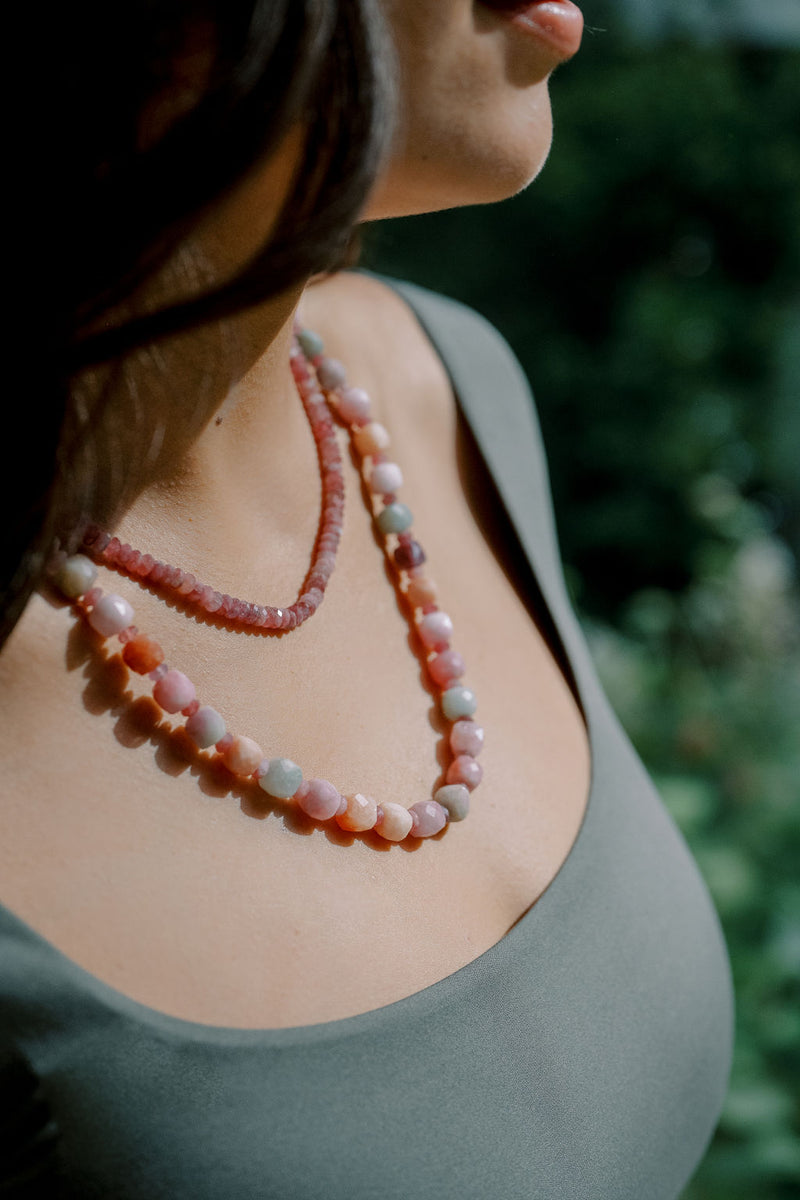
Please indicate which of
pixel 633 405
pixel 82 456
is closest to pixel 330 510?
pixel 82 456

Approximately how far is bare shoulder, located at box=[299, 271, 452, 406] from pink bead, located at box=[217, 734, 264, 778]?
0.45m

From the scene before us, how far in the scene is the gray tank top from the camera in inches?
21.9

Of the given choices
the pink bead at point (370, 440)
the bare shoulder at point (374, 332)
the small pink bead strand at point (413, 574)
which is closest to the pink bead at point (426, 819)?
the small pink bead strand at point (413, 574)

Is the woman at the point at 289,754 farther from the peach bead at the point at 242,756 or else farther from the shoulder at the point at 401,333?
the shoulder at the point at 401,333

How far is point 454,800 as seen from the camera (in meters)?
0.75

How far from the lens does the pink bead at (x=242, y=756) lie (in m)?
0.68

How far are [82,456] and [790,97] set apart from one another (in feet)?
10.2

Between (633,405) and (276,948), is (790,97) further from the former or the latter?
(276,948)

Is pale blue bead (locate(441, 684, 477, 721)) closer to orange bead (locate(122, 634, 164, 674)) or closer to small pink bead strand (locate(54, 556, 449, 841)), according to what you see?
small pink bead strand (locate(54, 556, 449, 841))

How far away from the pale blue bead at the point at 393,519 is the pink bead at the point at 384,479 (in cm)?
2

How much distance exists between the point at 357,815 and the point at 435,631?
0.65 ft

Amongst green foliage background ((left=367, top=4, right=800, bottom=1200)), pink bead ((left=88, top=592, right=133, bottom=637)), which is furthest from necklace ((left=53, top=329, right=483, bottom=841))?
green foliage background ((left=367, top=4, right=800, bottom=1200))

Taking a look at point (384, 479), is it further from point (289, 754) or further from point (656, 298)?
point (656, 298)

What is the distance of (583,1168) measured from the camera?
675 mm
